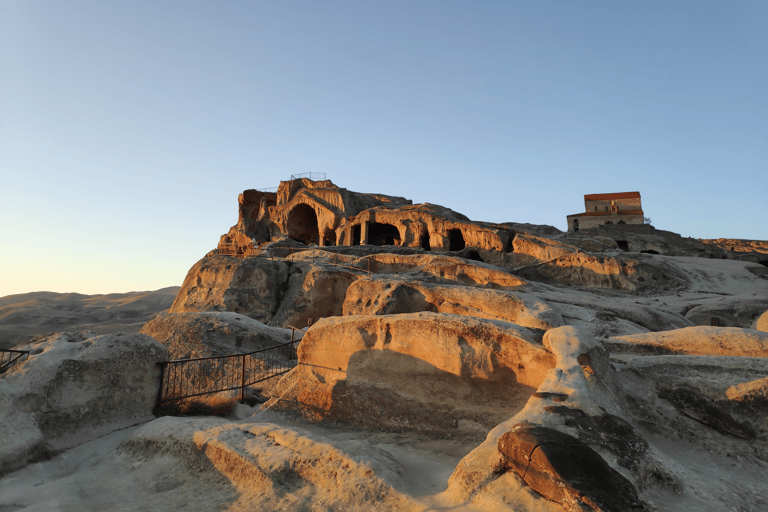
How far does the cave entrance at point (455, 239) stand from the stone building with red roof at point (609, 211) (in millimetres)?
14591

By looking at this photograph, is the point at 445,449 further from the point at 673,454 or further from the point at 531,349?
the point at 673,454

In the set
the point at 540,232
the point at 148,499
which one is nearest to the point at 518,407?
the point at 148,499

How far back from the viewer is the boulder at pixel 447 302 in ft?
29.9

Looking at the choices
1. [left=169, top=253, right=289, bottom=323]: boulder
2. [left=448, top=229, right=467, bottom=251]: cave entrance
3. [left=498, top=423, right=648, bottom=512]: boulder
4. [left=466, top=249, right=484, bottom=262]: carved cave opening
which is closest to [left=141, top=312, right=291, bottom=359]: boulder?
[left=169, top=253, right=289, bottom=323]: boulder

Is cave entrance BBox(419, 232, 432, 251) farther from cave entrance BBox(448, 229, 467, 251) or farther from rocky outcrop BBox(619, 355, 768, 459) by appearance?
rocky outcrop BBox(619, 355, 768, 459)

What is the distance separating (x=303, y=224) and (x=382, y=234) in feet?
22.5

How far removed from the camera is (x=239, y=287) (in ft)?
55.1

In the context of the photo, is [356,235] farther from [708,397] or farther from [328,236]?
[708,397]

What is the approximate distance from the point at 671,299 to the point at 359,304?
9.34 meters

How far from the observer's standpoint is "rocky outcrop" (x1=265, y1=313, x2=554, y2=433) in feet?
16.2

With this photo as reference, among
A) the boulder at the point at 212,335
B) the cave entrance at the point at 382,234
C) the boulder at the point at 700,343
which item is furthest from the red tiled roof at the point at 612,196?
the boulder at the point at 212,335

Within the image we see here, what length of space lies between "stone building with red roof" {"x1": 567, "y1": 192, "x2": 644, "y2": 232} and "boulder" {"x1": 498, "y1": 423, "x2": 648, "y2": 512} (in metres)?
34.9

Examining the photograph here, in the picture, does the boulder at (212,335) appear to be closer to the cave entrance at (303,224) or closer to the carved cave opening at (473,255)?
the carved cave opening at (473,255)

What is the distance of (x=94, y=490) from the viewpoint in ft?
15.0
